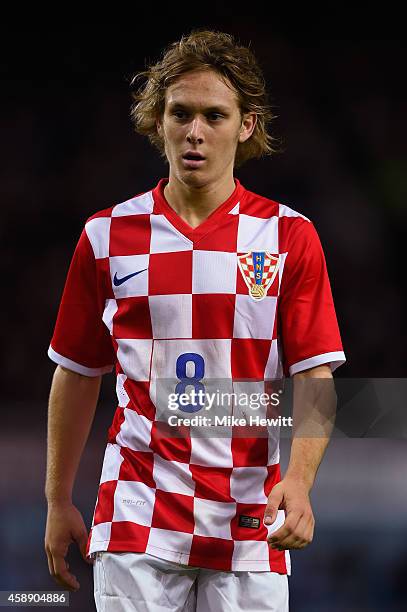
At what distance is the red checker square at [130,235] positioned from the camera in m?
1.99

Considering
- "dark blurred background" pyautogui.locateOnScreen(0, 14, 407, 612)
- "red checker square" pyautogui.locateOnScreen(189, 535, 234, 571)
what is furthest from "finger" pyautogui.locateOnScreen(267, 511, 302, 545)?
"dark blurred background" pyautogui.locateOnScreen(0, 14, 407, 612)

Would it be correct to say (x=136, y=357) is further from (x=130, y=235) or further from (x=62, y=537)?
(x=62, y=537)

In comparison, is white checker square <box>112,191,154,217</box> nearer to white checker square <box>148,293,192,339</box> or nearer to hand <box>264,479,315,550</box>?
white checker square <box>148,293,192,339</box>

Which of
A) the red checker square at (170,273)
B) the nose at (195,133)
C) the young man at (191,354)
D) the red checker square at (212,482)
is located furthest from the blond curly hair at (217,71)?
the red checker square at (212,482)

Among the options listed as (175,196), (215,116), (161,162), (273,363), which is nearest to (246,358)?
(273,363)

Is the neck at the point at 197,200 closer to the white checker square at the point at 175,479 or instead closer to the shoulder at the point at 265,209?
the shoulder at the point at 265,209

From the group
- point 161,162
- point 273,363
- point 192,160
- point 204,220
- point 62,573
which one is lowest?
point 62,573

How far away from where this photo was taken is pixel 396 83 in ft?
15.3

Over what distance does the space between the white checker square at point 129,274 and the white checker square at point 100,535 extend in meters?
0.43

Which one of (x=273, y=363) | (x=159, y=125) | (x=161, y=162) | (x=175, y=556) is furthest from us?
(x=161, y=162)

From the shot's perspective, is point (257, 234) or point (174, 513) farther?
point (257, 234)

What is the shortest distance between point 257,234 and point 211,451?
0.43 meters

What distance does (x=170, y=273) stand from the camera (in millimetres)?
1936

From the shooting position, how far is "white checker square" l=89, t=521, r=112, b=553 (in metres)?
1.86
